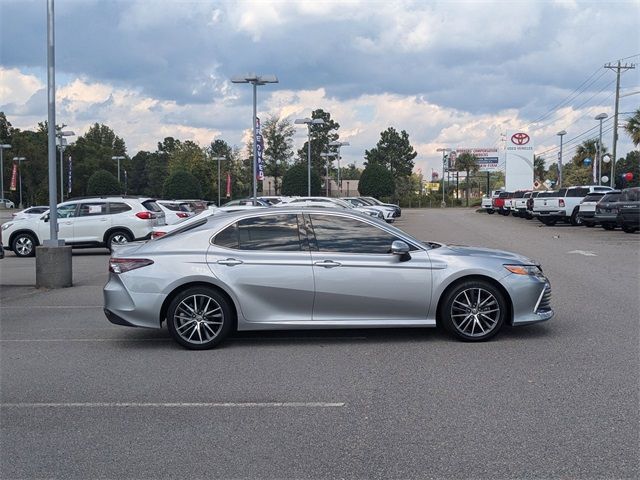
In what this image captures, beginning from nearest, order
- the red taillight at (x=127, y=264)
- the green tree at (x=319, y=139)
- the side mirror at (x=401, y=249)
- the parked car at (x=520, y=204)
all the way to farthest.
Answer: the side mirror at (x=401, y=249) < the red taillight at (x=127, y=264) < the parked car at (x=520, y=204) < the green tree at (x=319, y=139)

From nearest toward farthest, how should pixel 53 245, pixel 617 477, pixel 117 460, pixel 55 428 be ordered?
pixel 617 477, pixel 117 460, pixel 55 428, pixel 53 245

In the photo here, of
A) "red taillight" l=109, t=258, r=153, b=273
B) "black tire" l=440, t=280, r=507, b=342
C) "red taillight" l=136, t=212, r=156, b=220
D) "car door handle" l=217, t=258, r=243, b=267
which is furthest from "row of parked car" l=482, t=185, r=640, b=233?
"red taillight" l=109, t=258, r=153, b=273

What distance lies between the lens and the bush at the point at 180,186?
66.9m

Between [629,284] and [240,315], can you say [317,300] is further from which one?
[629,284]

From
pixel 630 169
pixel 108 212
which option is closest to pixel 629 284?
pixel 108 212

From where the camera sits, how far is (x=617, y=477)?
4363 mm

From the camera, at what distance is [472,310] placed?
26.2 feet

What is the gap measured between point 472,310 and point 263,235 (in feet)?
8.11

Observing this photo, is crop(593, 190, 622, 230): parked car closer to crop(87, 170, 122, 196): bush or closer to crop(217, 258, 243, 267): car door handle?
crop(217, 258, 243, 267): car door handle

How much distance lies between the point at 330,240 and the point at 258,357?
4.98ft

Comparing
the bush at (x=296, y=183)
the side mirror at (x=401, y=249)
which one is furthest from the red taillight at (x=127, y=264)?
the bush at (x=296, y=183)

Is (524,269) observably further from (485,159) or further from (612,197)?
(485,159)

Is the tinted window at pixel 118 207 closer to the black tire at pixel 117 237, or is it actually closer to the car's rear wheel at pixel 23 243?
the black tire at pixel 117 237

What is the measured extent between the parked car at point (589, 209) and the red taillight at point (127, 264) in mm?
27824
